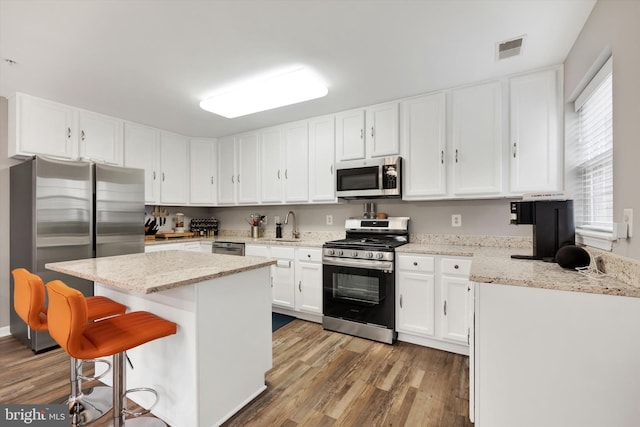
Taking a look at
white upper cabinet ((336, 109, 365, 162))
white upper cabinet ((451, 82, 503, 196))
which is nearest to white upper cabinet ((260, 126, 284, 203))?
white upper cabinet ((336, 109, 365, 162))

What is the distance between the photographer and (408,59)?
2.25 m

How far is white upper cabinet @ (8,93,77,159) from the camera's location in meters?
2.75

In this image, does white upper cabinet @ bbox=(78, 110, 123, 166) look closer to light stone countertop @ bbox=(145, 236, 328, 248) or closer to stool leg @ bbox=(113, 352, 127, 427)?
light stone countertop @ bbox=(145, 236, 328, 248)

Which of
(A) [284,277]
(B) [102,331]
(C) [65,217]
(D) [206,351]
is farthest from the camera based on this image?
(A) [284,277]

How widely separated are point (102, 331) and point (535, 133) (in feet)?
10.9

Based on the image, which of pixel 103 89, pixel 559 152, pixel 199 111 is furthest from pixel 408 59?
pixel 103 89

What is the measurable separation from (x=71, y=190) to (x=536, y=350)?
3.81m

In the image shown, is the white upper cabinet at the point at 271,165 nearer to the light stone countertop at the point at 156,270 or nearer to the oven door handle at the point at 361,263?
the oven door handle at the point at 361,263

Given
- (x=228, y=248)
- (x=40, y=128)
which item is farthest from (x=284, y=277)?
(x=40, y=128)

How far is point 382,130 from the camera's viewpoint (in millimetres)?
3111

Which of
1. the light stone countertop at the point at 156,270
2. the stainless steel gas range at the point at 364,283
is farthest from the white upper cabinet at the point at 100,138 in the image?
the stainless steel gas range at the point at 364,283

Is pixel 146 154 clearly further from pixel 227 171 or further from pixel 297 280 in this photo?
pixel 297 280

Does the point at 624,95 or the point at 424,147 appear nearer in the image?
the point at 624,95

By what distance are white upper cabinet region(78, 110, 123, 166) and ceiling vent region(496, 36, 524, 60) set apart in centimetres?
398
